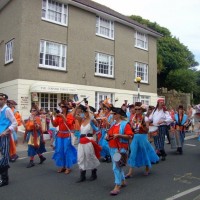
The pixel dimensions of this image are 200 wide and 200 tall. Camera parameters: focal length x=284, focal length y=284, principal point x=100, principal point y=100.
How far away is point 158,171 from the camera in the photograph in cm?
761

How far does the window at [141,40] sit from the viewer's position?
2530cm

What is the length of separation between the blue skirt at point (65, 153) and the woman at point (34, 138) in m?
1.25

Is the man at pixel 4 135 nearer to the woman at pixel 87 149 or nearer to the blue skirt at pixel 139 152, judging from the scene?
the woman at pixel 87 149

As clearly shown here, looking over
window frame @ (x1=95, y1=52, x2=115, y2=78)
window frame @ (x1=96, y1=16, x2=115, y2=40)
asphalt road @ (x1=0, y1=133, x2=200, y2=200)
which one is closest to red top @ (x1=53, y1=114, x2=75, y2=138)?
asphalt road @ (x1=0, y1=133, x2=200, y2=200)

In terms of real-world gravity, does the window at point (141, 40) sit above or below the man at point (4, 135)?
above

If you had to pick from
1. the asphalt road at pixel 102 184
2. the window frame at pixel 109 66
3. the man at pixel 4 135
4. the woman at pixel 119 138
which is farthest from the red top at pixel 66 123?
the window frame at pixel 109 66

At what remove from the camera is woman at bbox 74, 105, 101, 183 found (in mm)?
6648

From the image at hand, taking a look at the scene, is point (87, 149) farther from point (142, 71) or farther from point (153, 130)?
point (142, 71)

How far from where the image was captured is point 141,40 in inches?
1015

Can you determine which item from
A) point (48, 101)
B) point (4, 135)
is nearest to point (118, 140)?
point (4, 135)

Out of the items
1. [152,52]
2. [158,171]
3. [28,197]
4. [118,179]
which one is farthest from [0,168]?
[152,52]

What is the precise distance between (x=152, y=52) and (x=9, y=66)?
14.0 m

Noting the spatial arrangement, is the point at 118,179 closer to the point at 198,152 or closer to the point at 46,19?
the point at 198,152

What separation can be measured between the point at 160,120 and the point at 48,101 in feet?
34.9
